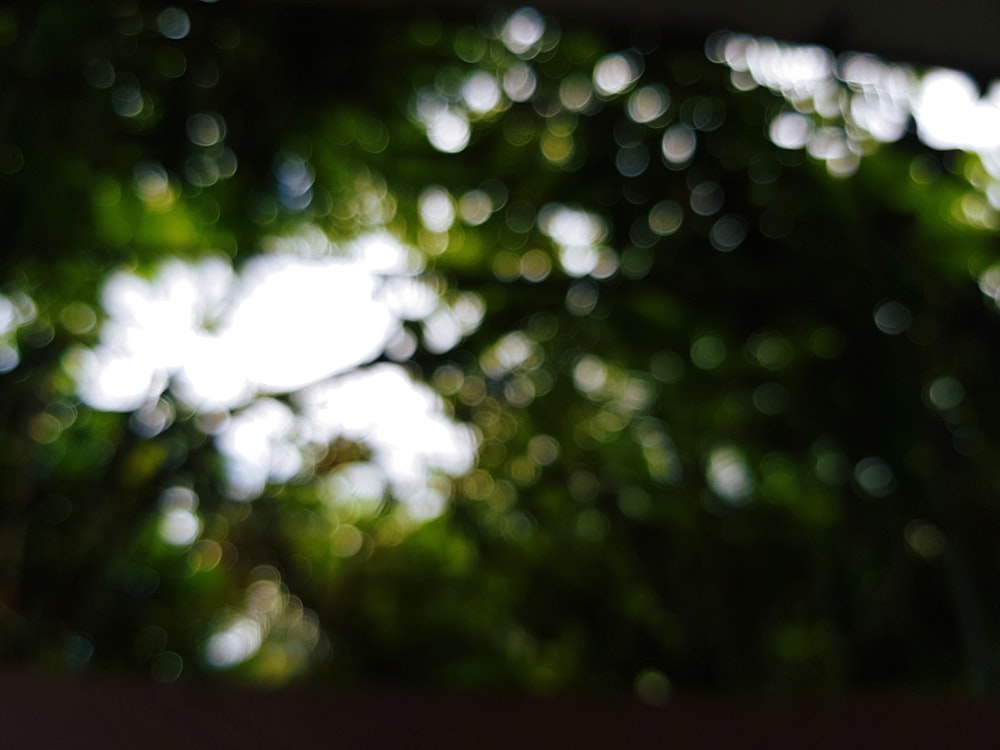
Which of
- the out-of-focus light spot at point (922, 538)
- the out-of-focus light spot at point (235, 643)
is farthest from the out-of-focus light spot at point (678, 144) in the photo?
the out-of-focus light spot at point (235, 643)

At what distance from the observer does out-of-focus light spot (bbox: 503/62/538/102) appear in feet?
4.75

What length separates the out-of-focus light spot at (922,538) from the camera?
1.23 m

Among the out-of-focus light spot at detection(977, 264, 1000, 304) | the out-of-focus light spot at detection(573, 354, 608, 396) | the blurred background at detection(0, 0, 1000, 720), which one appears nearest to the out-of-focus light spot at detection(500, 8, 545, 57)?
the blurred background at detection(0, 0, 1000, 720)

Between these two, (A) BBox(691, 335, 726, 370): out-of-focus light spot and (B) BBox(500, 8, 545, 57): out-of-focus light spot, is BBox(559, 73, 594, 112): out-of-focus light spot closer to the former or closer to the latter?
(B) BBox(500, 8, 545, 57): out-of-focus light spot

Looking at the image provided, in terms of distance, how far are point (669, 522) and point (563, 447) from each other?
0.70 ft

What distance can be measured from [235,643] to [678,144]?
4.27 feet

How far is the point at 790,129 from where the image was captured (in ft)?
4.29

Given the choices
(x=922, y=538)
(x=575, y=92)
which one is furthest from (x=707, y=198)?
(x=922, y=538)

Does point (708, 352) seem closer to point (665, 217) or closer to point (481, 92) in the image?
point (665, 217)

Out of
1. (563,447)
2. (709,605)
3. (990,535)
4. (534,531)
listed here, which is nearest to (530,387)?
(563,447)

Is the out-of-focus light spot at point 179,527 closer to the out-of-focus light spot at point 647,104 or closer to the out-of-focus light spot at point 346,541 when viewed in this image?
the out-of-focus light spot at point 346,541

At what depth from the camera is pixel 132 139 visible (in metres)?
1.24

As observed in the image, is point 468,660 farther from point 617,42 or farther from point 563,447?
point 617,42

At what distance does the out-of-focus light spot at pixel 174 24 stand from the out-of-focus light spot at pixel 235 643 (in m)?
1.16
